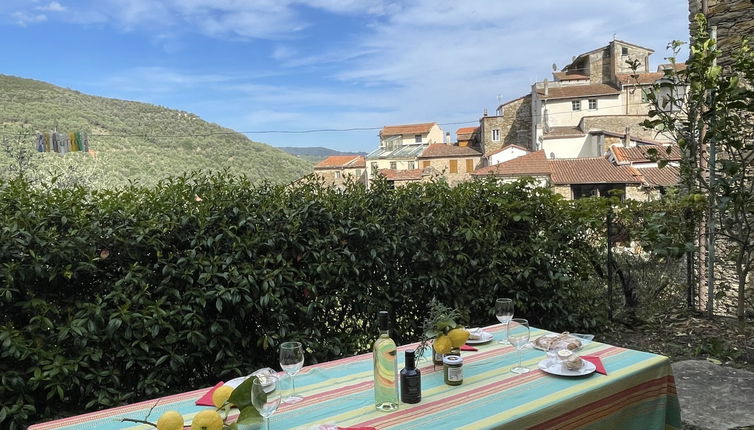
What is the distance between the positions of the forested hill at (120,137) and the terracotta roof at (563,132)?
1804 cm

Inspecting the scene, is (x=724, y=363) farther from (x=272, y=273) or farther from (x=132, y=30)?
(x=132, y=30)

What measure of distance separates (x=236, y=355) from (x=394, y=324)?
118 centimetres

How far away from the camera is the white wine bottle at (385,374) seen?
154 centimetres

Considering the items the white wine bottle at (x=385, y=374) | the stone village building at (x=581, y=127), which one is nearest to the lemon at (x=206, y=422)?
the white wine bottle at (x=385, y=374)

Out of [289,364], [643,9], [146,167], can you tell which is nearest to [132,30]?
[146,167]

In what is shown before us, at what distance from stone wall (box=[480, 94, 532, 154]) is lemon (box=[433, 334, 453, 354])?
4051cm

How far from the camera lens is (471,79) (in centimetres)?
2409

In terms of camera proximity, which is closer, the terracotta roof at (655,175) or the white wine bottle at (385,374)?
the white wine bottle at (385,374)

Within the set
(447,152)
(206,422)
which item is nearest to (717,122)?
(206,422)

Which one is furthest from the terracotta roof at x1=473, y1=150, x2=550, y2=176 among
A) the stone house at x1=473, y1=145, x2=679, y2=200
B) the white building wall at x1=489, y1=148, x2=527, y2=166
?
the white building wall at x1=489, y1=148, x2=527, y2=166

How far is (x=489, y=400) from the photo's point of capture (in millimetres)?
1597

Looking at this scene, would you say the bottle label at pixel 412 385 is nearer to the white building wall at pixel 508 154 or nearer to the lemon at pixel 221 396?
the lemon at pixel 221 396

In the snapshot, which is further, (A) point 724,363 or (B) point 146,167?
(B) point 146,167

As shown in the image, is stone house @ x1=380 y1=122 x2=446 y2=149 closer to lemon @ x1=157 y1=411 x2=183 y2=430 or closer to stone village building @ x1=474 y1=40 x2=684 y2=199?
stone village building @ x1=474 y1=40 x2=684 y2=199
